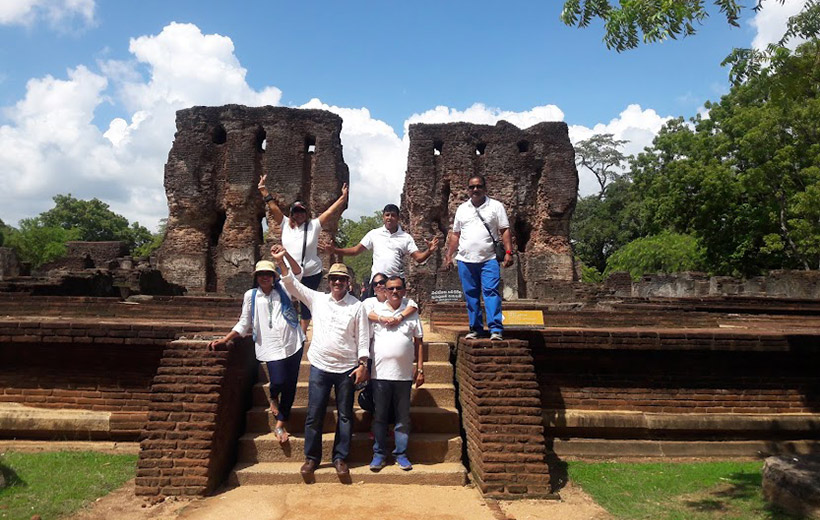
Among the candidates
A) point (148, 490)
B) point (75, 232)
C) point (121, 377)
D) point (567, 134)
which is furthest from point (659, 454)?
point (75, 232)

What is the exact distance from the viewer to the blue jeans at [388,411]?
14.6ft

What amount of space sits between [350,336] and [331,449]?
39.8 inches

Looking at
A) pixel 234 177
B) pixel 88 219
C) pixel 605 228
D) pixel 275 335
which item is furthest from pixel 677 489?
pixel 88 219

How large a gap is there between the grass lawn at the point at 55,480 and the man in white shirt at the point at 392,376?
2.12m

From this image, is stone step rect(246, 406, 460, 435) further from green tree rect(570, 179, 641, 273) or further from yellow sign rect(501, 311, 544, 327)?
green tree rect(570, 179, 641, 273)

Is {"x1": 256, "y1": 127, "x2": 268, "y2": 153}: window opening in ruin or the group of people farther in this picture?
{"x1": 256, "y1": 127, "x2": 268, "y2": 153}: window opening in ruin

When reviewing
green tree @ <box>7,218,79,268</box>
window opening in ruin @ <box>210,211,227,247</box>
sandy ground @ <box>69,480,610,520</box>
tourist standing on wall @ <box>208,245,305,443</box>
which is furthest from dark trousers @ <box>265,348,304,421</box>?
green tree @ <box>7,218,79,268</box>

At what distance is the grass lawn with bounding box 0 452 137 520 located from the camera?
3949 mm

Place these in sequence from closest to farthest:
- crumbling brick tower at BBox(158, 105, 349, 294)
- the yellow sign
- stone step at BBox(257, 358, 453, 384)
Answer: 1. stone step at BBox(257, 358, 453, 384)
2. the yellow sign
3. crumbling brick tower at BBox(158, 105, 349, 294)

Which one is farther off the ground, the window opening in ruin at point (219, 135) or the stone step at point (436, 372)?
the window opening in ruin at point (219, 135)

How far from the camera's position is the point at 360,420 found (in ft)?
16.2

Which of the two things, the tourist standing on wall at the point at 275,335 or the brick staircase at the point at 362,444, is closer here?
the brick staircase at the point at 362,444

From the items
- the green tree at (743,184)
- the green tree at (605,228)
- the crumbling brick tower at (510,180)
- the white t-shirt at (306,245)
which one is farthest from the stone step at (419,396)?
the green tree at (605,228)

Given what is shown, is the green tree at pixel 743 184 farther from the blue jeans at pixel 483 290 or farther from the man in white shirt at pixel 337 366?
the man in white shirt at pixel 337 366
